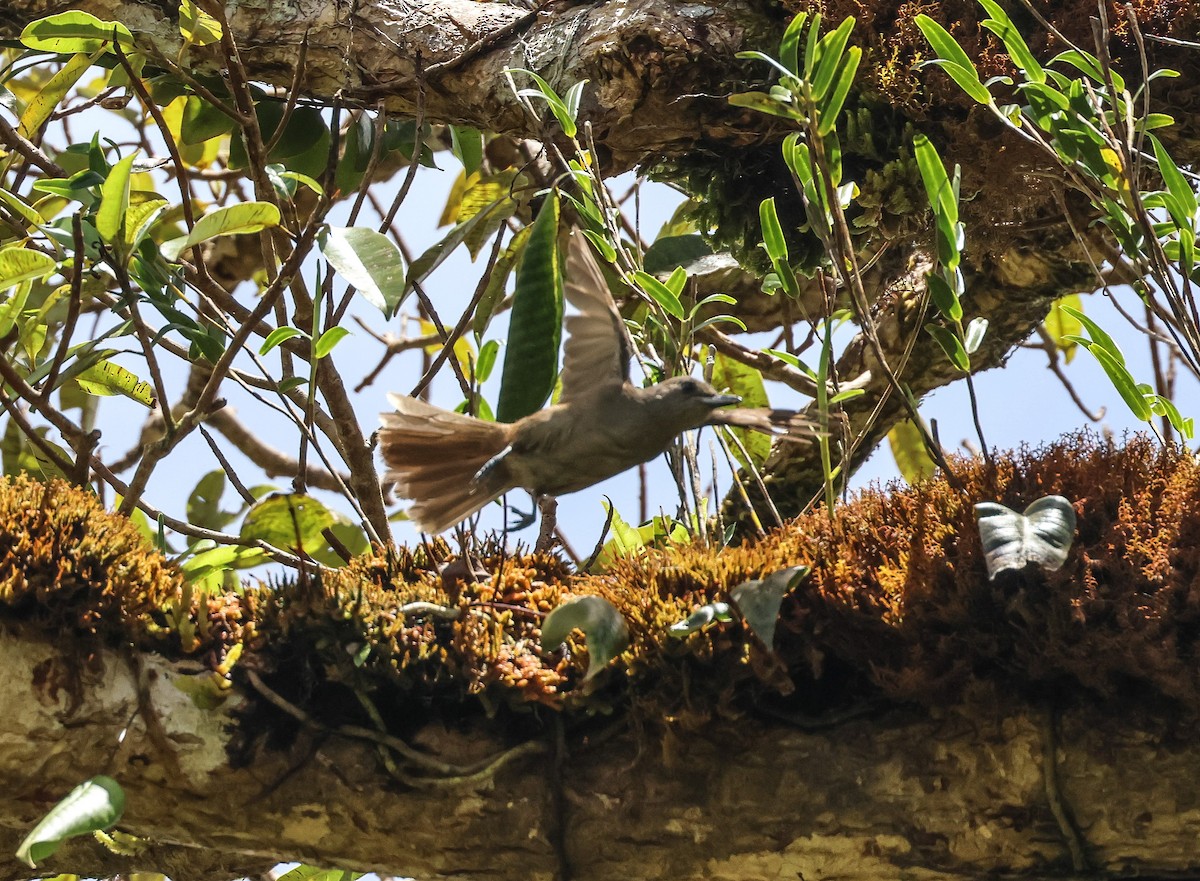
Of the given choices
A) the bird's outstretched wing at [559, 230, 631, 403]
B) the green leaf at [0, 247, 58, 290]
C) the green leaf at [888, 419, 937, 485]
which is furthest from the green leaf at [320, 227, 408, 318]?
the green leaf at [888, 419, 937, 485]

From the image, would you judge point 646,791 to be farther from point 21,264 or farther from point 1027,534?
point 21,264

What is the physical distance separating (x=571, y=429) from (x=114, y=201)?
568 mm

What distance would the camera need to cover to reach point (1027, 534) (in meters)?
0.97

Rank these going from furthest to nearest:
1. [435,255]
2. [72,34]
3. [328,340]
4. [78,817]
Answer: [72,34]
[435,255]
[328,340]
[78,817]

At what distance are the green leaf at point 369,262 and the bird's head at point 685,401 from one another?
0.29m

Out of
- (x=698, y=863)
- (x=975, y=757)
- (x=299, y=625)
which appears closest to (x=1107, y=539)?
(x=975, y=757)

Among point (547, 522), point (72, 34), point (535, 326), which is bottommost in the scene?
point (547, 522)

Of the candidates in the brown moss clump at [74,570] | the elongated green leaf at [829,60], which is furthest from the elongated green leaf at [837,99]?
the brown moss clump at [74,570]

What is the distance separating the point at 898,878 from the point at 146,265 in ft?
3.62

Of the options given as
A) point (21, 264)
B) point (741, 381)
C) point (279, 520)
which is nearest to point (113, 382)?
point (279, 520)

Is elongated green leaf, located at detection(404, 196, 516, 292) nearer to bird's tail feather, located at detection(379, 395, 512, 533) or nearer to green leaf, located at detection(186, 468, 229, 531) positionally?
bird's tail feather, located at detection(379, 395, 512, 533)

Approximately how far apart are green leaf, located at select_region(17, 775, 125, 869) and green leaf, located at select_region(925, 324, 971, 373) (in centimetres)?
88

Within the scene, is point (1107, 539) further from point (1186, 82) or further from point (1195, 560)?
point (1186, 82)

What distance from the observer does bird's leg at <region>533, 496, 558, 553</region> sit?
1.40 metres
